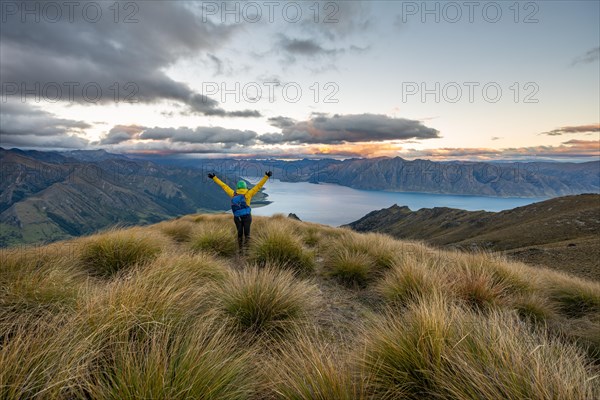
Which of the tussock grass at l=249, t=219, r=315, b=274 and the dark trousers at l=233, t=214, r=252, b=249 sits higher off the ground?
the dark trousers at l=233, t=214, r=252, b=249

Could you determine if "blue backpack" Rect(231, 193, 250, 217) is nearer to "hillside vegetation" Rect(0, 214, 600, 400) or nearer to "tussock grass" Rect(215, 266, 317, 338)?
"hillside vegetation" Rect(0, 214, 600, 400)

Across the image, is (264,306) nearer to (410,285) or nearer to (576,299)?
(410,285)

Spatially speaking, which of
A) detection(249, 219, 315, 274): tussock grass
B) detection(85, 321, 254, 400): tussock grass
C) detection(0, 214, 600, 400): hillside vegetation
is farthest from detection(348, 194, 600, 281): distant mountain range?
detection(85, 321, 254, 400): tussock grass

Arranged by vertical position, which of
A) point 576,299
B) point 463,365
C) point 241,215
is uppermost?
point 241,215

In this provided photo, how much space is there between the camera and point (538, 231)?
57875mm

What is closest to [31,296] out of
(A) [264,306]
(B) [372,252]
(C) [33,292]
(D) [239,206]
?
(C) [33,292]

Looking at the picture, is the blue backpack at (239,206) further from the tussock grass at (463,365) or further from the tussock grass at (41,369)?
the tussock grass at (41,369)

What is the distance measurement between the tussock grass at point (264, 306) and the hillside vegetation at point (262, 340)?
22 mm

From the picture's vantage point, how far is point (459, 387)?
2.35m

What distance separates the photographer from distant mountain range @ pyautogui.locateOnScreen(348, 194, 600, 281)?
101ft

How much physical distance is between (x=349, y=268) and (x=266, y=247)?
256 cm

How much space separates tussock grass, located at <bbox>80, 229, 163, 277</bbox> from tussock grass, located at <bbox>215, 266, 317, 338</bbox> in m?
3.23

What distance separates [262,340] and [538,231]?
2881 inches

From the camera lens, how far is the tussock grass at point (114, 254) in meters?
6.66
